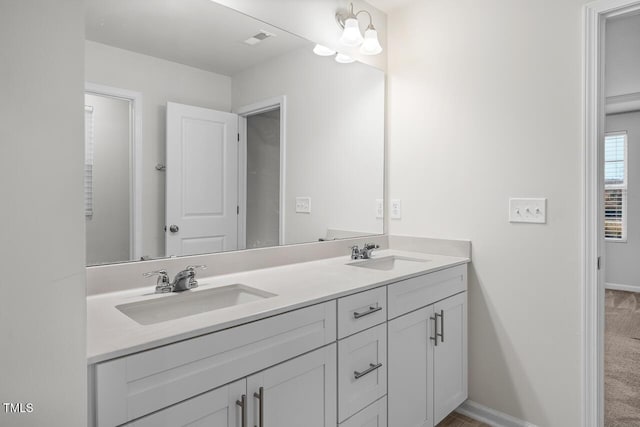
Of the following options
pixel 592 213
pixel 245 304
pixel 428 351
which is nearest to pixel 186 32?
pixel 245 304

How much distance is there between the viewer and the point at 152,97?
153cm

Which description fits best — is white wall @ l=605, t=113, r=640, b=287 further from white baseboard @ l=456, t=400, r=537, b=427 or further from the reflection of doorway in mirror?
the reflection of doorway in mirror

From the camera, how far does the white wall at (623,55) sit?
307 cm

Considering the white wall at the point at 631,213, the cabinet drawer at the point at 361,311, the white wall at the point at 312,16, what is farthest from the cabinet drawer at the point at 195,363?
the white wall at the point at 631,213

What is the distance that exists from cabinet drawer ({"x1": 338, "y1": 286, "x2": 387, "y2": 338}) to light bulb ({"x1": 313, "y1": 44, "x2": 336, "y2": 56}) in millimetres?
1321

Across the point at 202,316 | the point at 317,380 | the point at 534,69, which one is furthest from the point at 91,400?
the point at 534,69

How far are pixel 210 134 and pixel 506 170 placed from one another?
1.46m

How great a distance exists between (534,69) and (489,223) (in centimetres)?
78

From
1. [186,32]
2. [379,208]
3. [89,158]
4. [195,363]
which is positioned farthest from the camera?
[379,208]

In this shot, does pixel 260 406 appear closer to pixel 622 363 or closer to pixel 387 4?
pixel 387 4

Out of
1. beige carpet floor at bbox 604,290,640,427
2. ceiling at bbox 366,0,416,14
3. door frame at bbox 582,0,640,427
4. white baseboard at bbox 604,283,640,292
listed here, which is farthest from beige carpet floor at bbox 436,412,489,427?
white baseboard at bbox 604,283,640,292

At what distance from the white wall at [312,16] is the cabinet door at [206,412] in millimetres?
1507

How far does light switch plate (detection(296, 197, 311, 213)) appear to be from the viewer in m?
2.09

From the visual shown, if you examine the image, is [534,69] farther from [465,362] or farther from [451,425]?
[451,425]
